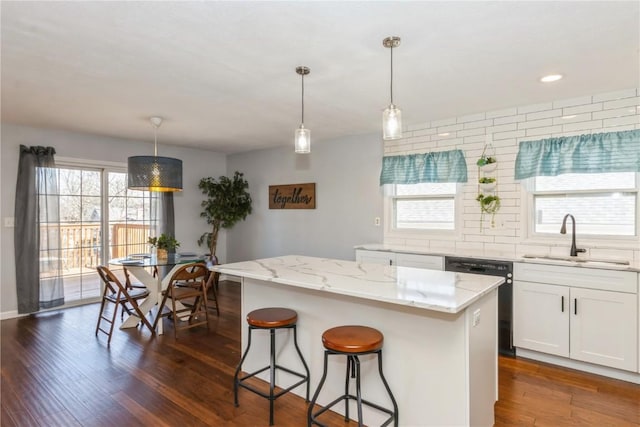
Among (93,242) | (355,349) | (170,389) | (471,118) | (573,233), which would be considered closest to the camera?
(355,349)

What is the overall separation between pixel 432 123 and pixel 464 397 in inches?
124

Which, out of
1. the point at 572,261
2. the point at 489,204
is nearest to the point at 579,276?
the point at 572,261

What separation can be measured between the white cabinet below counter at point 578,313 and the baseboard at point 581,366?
7 cm

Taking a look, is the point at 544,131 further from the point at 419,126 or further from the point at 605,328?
the point at 605,328

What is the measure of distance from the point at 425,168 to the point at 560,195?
137cm

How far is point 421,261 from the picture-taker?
12.2ft

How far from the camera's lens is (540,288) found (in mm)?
3127

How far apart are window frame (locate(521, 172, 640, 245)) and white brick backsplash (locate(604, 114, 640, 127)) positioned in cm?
44

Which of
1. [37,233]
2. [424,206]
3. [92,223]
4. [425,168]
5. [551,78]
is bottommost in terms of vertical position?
[37,233]

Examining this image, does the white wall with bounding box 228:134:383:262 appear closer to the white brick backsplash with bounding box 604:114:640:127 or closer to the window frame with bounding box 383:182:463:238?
the window frame with bounding box 383:182:463:238

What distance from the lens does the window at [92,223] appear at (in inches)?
189

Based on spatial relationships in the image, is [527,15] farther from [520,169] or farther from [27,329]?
[27,329]

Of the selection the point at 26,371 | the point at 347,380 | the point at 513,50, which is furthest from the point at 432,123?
the point at 26,371

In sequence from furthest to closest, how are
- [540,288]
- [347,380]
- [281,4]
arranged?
[540,288]
[347,380]
[281,4]
